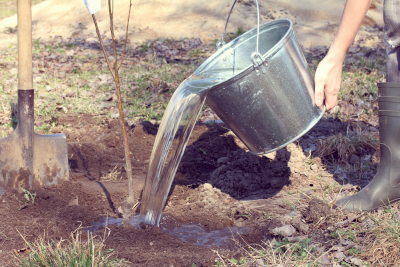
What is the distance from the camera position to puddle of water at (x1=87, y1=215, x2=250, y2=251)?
2.08m

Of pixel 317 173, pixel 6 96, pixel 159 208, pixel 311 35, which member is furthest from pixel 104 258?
pixel 311 35

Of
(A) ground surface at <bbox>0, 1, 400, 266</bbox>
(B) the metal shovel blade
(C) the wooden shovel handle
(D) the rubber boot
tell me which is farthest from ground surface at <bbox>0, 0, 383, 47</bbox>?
(D) the rubber boot

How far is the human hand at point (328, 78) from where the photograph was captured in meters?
1.93

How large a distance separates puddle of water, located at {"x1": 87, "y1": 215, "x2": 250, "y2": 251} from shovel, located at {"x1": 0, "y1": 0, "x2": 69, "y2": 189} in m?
0.78

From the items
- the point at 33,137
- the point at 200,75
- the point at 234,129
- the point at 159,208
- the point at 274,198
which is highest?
the point at 200,75

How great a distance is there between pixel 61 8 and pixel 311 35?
8060mm

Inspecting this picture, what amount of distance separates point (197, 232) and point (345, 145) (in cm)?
170

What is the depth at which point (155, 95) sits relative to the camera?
4.84m

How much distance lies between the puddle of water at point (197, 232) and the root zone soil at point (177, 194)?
5 cm

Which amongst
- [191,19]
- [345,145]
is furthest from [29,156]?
[191,19]

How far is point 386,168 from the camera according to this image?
2.25 metres

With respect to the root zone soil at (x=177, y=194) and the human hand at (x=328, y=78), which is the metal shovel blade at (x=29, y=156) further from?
the human hand at (x=328, y=78)

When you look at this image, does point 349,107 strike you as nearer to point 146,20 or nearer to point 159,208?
point 159,208

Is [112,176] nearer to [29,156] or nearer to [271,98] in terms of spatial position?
[29,156]
